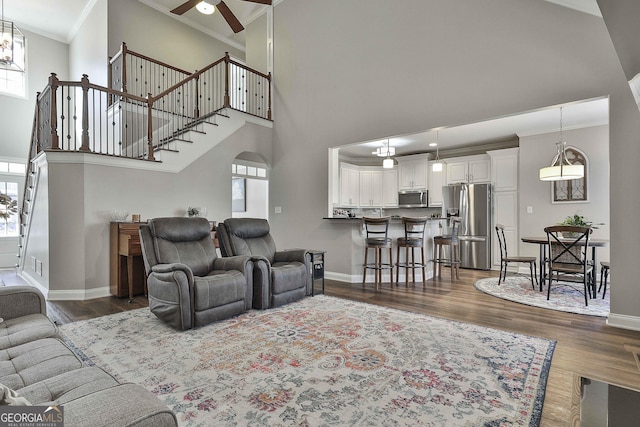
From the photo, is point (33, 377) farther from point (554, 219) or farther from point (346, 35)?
point (554, 219)

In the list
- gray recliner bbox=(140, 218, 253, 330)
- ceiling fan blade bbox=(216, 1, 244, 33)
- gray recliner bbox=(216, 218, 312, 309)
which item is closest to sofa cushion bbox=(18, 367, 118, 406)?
gray recliner bbox=(140, 218, 253, 330)

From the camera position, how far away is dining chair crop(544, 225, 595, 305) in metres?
3.97

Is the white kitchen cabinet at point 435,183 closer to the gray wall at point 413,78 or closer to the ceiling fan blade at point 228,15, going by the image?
the gray wall at point 413,78

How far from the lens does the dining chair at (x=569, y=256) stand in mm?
3975

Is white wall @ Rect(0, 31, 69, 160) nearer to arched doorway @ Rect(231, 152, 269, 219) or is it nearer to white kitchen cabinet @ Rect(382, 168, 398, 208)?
arched doorway @ Rect(231, 152, 269, 219)

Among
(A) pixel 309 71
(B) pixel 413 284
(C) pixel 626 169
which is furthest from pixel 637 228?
(A) pixel 309 71

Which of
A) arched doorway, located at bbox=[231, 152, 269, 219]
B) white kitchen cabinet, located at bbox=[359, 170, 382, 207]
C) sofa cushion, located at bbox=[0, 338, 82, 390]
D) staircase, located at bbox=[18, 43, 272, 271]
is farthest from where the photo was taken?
white kitchen cabinet, located at bbox=[359, 170, 382, 207]

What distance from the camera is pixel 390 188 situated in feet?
27.6

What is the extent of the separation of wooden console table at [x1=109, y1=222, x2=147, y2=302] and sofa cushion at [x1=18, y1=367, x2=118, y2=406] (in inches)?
128

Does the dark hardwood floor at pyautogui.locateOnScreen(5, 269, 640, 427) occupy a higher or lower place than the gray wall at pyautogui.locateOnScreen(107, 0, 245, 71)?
lower

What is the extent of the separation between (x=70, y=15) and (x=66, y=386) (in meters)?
9.20

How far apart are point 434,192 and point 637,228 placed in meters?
4.61

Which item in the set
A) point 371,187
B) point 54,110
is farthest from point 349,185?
point 54,110

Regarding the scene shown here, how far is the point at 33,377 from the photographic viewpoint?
4.30 ft
